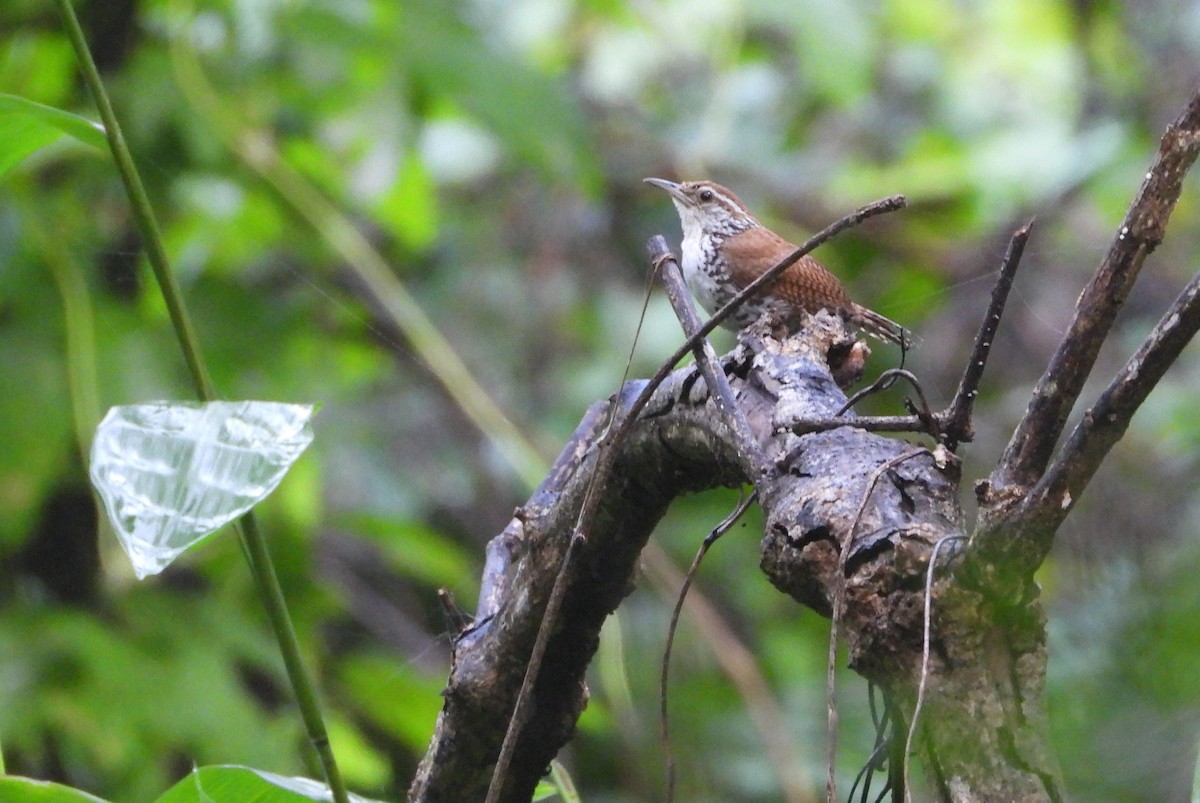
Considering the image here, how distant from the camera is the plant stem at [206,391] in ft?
3.55

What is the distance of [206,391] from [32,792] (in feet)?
1.26

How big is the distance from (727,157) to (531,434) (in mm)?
1421

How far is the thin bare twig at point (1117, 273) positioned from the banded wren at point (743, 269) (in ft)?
1.52

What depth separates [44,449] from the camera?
276 centimetres

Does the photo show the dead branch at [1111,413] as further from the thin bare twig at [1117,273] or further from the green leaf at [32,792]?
the green leaf at [32,792]

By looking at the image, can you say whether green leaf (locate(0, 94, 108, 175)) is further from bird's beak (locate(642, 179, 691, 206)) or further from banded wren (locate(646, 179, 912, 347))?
bird's beak (locate(642, 179, 691, 206))

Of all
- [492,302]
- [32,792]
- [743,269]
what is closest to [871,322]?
[743,269]

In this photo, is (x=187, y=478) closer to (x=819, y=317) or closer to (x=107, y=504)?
(x=107, y=504)

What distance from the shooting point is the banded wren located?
→ 1.74 m

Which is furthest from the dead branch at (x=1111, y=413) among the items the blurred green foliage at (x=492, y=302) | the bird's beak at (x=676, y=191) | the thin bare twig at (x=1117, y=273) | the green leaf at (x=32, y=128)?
the bird's beak at (x=676, y=191)

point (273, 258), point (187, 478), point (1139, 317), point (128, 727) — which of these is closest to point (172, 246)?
point (273, 258)

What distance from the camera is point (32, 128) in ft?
3.77

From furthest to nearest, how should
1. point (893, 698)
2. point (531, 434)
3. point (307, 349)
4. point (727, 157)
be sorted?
1. point (727, 157)
2. point (531, 434)
3. point (307, 349)
4. point (893, 698)

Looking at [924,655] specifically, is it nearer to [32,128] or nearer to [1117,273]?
[1117,273]
